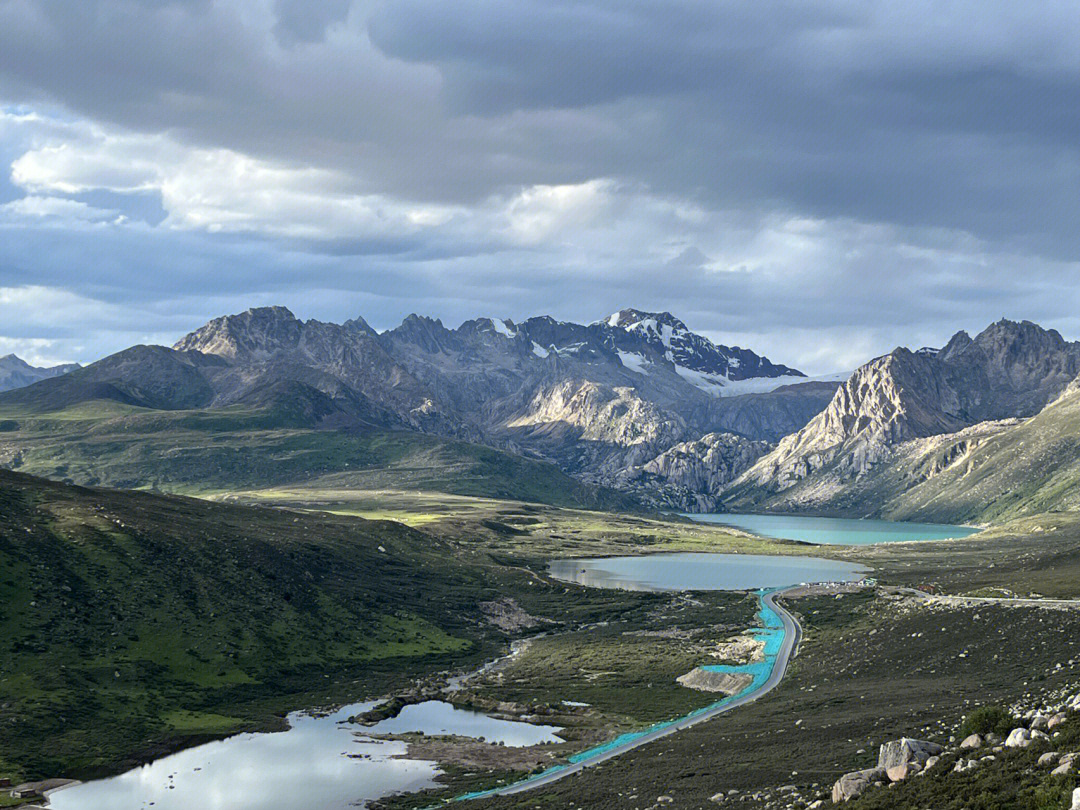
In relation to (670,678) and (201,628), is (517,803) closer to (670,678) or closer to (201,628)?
(670,678)

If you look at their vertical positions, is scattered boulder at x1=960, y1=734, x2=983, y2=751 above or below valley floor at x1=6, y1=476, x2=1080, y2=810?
above

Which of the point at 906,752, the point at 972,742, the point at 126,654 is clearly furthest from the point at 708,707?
the point at 126,654

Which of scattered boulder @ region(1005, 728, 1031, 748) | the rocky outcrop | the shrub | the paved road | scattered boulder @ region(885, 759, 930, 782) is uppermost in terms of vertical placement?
scattered boulder @ region(1005, 728, 1031, 748)

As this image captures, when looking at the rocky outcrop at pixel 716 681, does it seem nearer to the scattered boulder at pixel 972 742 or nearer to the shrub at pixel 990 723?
the shrub at pixel 990 723

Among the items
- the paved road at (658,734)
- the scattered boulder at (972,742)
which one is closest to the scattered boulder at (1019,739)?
the scattered boulder at (972,742)

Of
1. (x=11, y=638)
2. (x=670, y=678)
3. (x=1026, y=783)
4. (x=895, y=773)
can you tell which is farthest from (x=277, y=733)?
(x=1026, y=783)

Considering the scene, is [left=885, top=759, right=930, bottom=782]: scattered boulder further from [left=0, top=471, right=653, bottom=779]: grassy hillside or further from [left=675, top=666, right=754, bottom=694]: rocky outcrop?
[left=0, top=471, right=653, bottom=779]: grassy hillside

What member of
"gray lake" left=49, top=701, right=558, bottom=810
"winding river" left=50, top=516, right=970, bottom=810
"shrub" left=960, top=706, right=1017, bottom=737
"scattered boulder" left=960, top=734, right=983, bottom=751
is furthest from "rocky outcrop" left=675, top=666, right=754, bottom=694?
"scattered boulder" left=960, top=734, right=983, bottom=751

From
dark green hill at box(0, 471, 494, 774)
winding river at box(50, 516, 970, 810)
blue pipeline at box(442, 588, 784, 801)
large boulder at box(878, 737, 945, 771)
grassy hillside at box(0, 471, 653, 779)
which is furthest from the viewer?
dark green hill at box(0, 471, 494, 774)

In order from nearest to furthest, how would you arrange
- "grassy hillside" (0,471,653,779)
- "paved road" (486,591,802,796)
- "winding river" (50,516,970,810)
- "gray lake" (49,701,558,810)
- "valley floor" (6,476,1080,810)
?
"valley floor" (6,476,1080,810)
"paved road" (486,591,802,796)
"gray lake" (49,701,558,810)
"winding river" (50,516,970,810)
"grassy hillside" (0,471,653,779)
